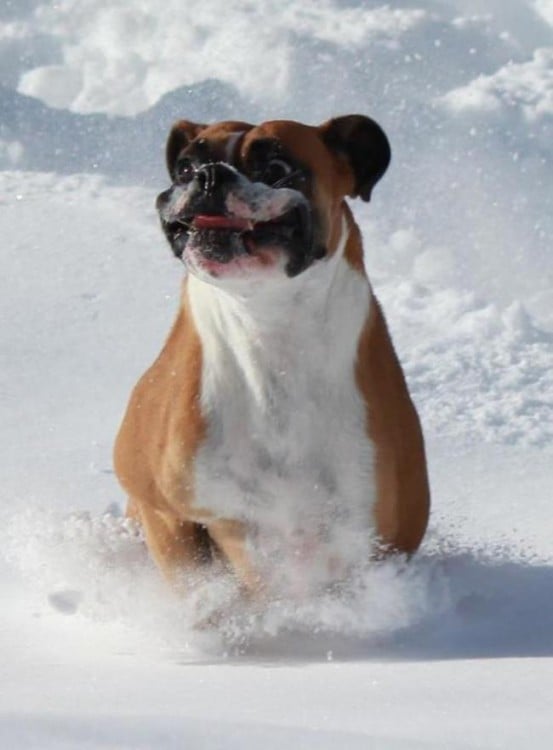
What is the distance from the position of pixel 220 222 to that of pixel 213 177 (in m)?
0.10

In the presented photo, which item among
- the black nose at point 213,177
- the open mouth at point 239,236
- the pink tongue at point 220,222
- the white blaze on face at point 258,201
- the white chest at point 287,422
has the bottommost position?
the white chest at point 287,422

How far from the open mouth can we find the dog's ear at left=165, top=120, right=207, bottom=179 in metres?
0.34

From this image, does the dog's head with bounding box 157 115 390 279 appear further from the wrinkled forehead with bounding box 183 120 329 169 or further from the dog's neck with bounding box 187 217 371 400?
the dog's neck with bounding box 187 217 371 400

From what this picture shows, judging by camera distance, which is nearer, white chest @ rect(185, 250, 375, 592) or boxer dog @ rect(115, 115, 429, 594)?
boxer dog @ rect(115, 115, 429, 594)

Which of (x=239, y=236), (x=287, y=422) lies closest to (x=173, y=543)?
(x=287, y=422)

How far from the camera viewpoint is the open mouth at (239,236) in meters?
3.48

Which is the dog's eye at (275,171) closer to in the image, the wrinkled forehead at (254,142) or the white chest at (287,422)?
the wrinkled forehead at (254,142)

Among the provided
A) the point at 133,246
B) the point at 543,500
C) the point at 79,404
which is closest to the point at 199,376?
the point at 543,500

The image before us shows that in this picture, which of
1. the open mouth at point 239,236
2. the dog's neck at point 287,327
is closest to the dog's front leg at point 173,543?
the dog's neck at point 287,327

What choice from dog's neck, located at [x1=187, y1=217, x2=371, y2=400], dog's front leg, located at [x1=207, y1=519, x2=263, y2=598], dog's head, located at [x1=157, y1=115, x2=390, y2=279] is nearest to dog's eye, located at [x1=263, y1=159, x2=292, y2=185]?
dog's head, located at [x1=157, y1=115, x2=390, y2=279]

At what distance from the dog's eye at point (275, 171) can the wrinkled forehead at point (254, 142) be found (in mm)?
20

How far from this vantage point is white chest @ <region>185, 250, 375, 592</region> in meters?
3.81

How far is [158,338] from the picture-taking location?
855cm

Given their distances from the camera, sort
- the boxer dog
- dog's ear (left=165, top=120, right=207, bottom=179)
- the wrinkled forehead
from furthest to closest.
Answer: dog's ear (left=165, top=120, right=207, bottom=179)
the boxer dog
the wrinkled forehead
